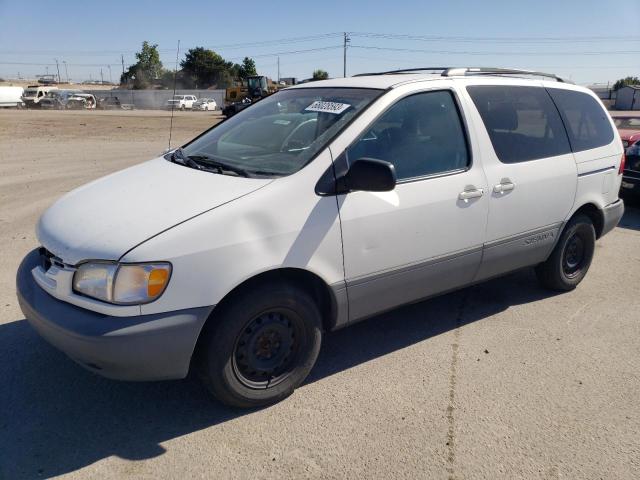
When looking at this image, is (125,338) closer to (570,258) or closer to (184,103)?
(570,258)

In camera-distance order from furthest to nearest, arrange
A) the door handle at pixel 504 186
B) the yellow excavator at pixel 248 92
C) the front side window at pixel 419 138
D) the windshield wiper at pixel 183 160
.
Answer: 1. the yellow excavator at pixel 248 92
2. the door handle at pixel 504 186
3. the windshield wiper at pixel 183 160
4. the front side window at pixel 419 138

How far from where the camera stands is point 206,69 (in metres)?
81.9

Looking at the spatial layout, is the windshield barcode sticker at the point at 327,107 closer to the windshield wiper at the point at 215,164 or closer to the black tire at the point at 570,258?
the windshield wiper at the point at 215,164

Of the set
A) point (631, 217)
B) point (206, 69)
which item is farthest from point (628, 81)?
point (631, 217)

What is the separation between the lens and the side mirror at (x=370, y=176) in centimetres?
290

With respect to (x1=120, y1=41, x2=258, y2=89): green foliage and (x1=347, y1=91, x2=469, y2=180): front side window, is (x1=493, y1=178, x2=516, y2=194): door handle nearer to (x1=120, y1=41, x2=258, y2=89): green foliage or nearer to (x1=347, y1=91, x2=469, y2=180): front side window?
(x1=347, y1=91, x2=469, y2=180): front side window

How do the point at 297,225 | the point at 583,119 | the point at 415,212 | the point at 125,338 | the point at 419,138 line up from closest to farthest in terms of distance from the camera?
the point at 125,338 → the point at 297,225 → the point at 415,212 → the point at 419,138 → the point at 583,119

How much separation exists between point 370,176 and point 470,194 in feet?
3.20

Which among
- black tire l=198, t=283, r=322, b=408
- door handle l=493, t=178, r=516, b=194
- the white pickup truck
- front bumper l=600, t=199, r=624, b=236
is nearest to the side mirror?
black tire l=198, t=283, r=322, b=408

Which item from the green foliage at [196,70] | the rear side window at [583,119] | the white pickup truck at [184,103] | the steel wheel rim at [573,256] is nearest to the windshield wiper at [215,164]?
the rear side window at [583,119]

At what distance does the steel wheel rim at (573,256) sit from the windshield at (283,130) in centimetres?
245

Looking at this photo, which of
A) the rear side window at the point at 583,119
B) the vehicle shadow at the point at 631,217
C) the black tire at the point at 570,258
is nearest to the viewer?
the rear side window at the point at 583,119

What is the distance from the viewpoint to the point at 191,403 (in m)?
3.09

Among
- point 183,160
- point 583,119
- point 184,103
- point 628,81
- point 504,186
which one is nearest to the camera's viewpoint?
point 183,160
